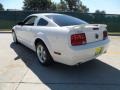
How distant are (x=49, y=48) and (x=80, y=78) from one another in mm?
1160

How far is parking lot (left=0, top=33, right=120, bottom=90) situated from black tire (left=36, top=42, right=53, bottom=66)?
160 mm

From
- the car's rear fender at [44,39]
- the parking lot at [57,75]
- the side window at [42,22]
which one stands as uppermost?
the side window at [42,22]

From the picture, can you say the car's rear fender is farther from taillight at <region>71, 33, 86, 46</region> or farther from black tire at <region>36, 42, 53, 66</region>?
taillight at <region>71, 33, 86, 46</region>

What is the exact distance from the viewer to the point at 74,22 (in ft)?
20.6

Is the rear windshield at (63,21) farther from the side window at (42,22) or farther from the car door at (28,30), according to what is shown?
the car door at (28,30)

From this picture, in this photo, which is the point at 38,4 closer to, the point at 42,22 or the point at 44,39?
the point at 42,22

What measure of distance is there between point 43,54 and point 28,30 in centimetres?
135

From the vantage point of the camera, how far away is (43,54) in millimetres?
6066

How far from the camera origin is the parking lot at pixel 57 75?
15.3 feet

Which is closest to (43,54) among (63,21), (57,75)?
(57,75)

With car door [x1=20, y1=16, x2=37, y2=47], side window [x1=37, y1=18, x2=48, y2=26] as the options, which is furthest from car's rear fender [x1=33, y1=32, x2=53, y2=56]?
car door [x1=20, y1=16, x2=37, y2=47]

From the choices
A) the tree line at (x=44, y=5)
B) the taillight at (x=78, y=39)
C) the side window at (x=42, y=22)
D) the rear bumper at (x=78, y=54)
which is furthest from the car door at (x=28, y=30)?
the tree line at (x=44, y=5)

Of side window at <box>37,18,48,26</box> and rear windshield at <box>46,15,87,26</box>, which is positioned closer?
rear windshield at <box>46,15,87,26</box>

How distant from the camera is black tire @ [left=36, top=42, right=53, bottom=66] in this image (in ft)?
19.0
